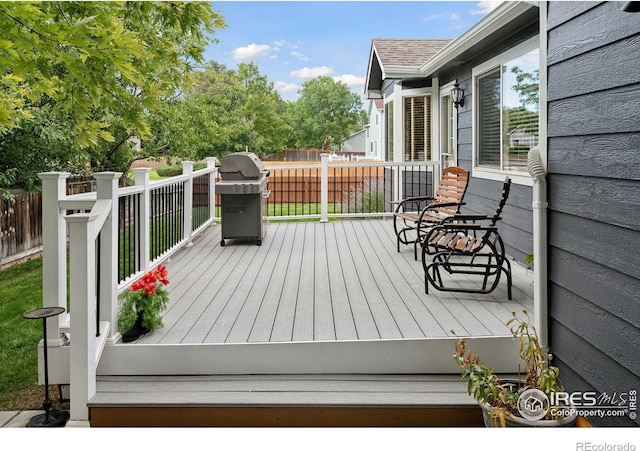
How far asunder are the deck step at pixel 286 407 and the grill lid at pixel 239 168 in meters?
3.92

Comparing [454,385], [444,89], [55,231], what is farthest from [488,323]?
[444,89]

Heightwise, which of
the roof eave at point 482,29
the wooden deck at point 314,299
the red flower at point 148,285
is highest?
the roof eave at point 482,29

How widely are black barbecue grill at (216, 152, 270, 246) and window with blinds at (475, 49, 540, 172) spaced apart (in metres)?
2.58

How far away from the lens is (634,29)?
220 cm

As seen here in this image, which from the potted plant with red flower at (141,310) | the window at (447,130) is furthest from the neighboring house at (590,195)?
the window at (447,130)

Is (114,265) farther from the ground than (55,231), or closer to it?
closer to it

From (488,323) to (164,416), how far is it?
6.28 ft

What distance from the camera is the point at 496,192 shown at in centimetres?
602

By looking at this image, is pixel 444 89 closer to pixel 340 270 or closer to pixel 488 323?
pixel 340 270

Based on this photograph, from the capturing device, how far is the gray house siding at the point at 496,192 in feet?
17.0

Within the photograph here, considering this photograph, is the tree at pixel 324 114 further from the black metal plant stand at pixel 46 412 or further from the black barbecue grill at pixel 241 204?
the black metal plant stand at pixel 46 412

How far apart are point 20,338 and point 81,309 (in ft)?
10.6

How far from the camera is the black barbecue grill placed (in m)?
6.58

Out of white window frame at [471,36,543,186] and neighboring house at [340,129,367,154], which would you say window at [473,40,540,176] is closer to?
white window frame at [471,36,543,186]
